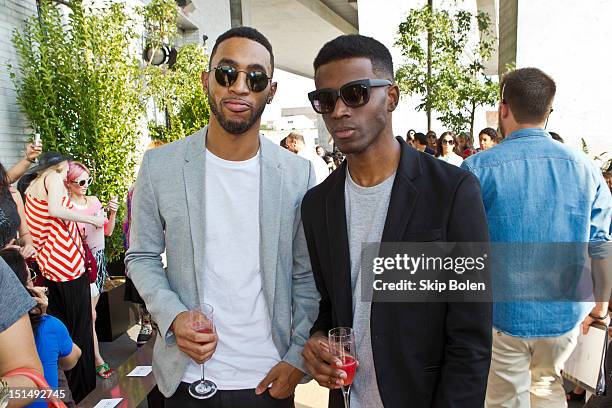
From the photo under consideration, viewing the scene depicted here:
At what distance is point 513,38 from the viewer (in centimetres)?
905

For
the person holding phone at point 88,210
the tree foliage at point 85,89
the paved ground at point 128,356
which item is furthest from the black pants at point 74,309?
the tree foliage at point 85,89

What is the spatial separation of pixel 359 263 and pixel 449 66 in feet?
34.2

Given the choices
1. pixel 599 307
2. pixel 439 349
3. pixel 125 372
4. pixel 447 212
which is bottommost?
pixel 125 372

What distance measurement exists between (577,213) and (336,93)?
175cm

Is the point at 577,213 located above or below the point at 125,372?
above

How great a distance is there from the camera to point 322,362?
5.84 feet

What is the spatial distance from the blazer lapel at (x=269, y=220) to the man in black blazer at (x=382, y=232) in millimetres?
128

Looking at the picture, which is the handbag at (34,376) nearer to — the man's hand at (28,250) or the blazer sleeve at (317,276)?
the blazer sleeve at (317,276)

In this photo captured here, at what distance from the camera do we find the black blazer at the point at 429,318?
166cm

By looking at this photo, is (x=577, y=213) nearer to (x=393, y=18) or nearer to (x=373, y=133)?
(x=373, y=133)

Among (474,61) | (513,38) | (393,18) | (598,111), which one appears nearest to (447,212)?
(598,111)

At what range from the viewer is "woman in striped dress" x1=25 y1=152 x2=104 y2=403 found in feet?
15.4

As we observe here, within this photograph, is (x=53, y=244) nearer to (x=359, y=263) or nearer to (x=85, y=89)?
(x=85, y=89)

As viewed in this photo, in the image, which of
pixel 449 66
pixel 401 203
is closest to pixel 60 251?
pixel 401 203
